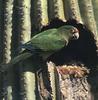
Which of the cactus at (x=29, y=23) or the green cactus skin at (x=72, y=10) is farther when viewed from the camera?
the green cactus skin at (x=72, y=10)

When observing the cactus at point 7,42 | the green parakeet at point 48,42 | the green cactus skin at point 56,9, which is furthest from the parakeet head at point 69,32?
the cactus at point 7,42

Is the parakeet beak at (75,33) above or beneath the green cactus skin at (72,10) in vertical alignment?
beneath

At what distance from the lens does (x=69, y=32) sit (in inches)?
136

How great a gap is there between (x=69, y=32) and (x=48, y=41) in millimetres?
184

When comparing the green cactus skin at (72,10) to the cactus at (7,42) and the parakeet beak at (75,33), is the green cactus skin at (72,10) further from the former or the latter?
the cactus at (7,42)

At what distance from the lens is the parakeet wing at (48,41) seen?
3281 mm

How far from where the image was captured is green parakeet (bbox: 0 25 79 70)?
3.24 metres

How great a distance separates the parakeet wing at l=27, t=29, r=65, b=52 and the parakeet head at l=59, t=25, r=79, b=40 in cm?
5

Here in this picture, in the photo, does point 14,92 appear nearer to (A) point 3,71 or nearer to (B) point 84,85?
(A) point 3,71

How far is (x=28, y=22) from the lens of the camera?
131 inches

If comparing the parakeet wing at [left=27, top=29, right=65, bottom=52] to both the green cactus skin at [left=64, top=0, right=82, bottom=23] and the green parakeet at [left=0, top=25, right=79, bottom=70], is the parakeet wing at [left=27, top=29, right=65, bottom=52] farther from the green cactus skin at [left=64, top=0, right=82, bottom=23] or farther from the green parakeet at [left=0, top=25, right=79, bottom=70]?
the green cactus skin at [left=64, top=0, right=82, bottom=23]

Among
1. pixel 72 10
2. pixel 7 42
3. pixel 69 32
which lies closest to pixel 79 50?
pixel 69 32

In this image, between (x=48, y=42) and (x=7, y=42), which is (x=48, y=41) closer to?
(x=48, y=42)

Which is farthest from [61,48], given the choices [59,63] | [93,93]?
[93,93]
